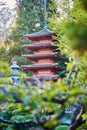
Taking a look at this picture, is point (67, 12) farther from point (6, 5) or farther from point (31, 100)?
point (6, 5)

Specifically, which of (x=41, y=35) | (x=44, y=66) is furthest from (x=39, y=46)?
(x=44, y=66)

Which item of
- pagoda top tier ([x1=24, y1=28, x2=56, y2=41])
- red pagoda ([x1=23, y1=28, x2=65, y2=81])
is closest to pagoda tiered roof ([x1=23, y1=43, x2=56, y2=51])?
red pagoda ([x1=23, y1=28, x2=65, y2=81])

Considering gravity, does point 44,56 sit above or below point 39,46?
below

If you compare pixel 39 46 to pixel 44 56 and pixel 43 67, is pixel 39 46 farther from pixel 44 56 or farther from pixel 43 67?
pixel 43 67

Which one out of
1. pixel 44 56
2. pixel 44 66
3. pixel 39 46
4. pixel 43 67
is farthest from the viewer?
pixel 39 46

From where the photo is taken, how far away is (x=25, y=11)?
28312 millimetres

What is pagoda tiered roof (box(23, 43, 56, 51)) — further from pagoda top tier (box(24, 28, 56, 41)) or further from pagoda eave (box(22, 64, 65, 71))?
pagoda eave (box(22, 64, 65, 71))

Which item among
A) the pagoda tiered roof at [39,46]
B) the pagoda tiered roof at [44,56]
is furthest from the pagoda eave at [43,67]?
the pagoda tiered roof at [39,46]

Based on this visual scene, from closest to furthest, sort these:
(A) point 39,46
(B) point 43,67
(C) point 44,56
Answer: (B) point 43,67, (C) point 44,56, (A) point 39,46

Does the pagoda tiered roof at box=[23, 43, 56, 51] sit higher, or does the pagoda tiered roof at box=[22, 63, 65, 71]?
the pagoda tiered roof at box=[23, 43, 56, 51]

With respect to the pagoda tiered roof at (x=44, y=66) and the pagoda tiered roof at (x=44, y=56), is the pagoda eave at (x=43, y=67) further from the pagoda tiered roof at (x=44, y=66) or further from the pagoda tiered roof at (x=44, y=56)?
the pagoda tiered roof at (x=44, y=56)

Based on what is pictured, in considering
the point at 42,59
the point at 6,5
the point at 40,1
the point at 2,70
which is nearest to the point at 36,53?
the point at 42,59

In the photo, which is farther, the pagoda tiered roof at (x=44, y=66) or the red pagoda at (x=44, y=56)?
the red pagoda at (x=44, y=56)

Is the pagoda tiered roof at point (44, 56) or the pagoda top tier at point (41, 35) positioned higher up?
the pagoda top tier at point (41, 35)
